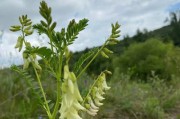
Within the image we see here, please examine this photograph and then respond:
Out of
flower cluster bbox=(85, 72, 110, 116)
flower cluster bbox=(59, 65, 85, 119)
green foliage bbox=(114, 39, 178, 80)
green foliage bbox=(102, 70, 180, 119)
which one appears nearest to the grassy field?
green foliage bbox=(102, 70, 180, 119)

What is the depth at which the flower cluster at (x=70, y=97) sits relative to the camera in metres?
1.18

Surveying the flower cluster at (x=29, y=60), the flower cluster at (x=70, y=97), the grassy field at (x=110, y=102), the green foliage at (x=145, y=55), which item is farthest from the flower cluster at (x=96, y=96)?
the green foliage at (x=145, y=55)

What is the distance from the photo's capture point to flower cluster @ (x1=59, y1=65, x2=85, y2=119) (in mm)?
1176

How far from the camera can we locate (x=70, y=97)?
1182 mm

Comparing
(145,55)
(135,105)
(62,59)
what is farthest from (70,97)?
(145,55)

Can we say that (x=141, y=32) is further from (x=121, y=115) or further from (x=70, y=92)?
(x=70, y=92)

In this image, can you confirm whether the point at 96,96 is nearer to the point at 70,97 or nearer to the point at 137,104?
the point at 70,97

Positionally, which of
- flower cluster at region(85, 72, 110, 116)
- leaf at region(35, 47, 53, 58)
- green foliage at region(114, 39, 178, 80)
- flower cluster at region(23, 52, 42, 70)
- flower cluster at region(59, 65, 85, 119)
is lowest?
green foliage at region(114, 39, 178, 80)

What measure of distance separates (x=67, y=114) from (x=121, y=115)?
15.1ft

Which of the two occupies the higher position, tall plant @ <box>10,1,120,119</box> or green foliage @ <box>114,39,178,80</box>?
tall plant @ <box>10,1,120,119</box>

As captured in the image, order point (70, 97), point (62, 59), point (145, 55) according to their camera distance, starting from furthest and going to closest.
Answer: point (145, 55) → point (62, 59) → point (70, 97)

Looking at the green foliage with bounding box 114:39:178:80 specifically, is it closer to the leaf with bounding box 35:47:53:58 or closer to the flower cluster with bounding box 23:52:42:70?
the flower cluster with bounding box 23:52:42:70

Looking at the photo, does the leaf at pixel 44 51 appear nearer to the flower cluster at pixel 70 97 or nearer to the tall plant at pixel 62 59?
the tall plant at pixel 62 59

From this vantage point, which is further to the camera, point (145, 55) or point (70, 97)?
point (145, 55)
